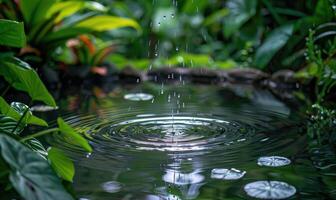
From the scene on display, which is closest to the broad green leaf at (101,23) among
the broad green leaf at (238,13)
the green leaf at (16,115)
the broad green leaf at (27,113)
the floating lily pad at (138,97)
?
the floating lily pad at (138,97)

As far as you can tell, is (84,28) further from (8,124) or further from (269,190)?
(269,190)

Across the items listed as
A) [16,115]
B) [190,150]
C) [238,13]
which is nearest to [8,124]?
[16,115]

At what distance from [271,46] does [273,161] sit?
2.22 metres

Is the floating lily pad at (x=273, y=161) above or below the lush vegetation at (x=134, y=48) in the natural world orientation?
below

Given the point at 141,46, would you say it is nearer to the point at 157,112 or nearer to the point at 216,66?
the point at 216,66

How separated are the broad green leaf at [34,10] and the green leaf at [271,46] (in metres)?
1.60

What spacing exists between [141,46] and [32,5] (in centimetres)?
184

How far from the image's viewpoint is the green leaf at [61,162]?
6.50ft

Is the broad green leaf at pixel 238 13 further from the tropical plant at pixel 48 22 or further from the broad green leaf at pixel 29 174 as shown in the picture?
the broad green leaf at pixel 29 174

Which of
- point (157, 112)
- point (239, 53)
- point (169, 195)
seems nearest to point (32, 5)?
point (157, 112)

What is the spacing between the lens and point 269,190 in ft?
6.85

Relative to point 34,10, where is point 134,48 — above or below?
below

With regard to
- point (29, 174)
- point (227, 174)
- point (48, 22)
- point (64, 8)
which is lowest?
point (227, 174)

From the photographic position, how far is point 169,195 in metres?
2.06
